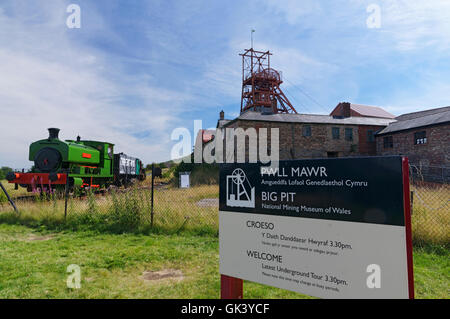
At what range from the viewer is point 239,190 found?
10.0ft

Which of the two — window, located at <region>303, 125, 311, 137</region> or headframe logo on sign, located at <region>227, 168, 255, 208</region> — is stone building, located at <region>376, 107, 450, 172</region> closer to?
window, located at <region>303, 125, 311, 137</region>

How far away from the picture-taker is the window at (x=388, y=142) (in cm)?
2925

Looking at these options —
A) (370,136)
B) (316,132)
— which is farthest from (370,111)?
(316,132)

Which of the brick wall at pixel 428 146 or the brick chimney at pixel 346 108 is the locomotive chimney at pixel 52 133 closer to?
the brick wall at pixel 428 146

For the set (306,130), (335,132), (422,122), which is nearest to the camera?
(422,122)

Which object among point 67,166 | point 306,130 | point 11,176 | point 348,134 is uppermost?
point 306,130

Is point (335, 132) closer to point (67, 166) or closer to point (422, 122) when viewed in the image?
point (422, 122)

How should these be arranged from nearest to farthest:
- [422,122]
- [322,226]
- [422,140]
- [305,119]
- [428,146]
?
1. [322,226]
2. [428,146]
3. [422,140]
4. [422,122]
5. [305,119]

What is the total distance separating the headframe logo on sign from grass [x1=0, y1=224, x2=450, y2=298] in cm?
153

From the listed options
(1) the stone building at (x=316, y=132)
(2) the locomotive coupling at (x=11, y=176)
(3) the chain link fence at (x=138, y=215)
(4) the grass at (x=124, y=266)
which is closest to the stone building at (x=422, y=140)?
(1) the stone building at (x=316, y=132)

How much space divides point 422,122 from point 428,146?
2.75m

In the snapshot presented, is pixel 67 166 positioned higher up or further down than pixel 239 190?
higher up

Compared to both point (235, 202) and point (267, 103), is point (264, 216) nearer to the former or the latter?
point (235, 202)
